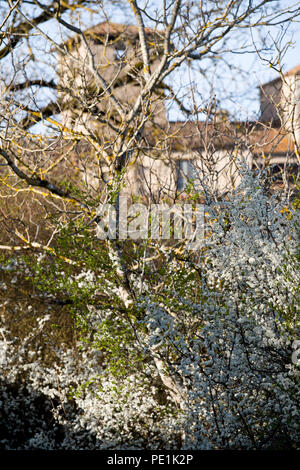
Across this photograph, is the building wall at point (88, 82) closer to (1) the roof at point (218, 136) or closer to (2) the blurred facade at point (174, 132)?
(2) the blurred facade at point (174, 132)

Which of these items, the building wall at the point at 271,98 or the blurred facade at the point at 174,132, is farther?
the building wall at the point at 271,98

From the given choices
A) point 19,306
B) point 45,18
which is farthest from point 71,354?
point 45,18

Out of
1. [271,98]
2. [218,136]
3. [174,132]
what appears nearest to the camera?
[174,132]

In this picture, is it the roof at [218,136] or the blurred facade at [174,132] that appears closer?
the blurred facade at [174,132]

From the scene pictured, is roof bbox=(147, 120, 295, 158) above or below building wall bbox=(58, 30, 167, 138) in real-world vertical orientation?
below

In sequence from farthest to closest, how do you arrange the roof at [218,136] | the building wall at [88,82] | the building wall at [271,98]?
the building wall at [271,98], the roof at [218,136], the building wall at [88,82]

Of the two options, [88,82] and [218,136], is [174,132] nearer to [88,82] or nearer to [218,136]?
[218,136]

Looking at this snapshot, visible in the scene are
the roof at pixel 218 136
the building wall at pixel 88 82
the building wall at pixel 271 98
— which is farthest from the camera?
the building wall at pixel 271 98

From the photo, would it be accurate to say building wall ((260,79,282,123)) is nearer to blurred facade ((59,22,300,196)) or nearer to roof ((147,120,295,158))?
blurred facade ((59,22,300,196))

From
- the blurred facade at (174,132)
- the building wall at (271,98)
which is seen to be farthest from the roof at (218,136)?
the building wall at (271,98)

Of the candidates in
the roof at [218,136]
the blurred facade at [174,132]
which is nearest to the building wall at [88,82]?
the blurred facade at [174,132]

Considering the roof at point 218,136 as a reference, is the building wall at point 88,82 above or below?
above

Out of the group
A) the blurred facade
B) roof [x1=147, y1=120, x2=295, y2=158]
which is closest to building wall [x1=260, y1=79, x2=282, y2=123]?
the blurred facade

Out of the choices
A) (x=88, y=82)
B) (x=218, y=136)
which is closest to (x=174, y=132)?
(x=218, y=136)
